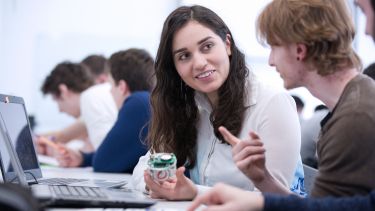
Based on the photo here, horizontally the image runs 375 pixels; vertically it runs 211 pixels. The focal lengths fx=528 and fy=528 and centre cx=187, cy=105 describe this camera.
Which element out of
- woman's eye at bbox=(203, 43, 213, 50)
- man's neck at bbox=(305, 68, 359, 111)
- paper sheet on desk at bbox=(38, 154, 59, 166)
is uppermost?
woman's eye at bbox=(203, 43, 213, 50)

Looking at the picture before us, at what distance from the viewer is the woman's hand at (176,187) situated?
1.49 m

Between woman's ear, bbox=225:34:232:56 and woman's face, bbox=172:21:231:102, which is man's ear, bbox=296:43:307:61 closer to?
woman's face, bbox=172:21:231:102

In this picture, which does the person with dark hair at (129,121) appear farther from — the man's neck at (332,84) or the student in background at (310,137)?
the man's neck at (332,84)

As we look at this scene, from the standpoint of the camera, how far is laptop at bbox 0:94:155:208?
1152mm

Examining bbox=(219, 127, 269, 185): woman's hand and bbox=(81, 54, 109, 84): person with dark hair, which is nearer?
bbox=(219, 127, 269, 185): woman's hand

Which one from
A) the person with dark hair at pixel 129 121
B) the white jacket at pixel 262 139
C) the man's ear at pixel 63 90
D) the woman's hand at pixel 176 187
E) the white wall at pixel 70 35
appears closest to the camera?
the woman's hand at pixel 176 187

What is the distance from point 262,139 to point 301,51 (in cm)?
55

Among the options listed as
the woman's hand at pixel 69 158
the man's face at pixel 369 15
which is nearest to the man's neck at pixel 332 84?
the man's face at pixel 369 15

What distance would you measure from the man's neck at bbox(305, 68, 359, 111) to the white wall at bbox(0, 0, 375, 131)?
414 cm

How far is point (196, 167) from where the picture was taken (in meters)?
1.87

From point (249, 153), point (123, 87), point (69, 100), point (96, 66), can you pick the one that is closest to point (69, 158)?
point (123, 87)

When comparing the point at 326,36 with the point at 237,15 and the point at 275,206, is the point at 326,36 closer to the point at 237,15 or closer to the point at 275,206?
the point at 275,206

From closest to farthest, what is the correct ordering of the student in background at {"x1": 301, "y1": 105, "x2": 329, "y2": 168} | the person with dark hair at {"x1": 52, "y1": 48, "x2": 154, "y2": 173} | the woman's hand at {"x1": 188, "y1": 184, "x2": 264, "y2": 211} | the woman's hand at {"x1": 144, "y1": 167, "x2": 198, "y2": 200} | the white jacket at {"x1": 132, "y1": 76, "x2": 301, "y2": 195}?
1. the woman's hand at {"x1": 188, "y1": 184, "x2": 264, "y2": 211}
2. the woman's hand at {"x1": 144, "y1": 167, "x2": 198, "y2": 200}
3. the white jacket at {"x1": 132, "y1": 76, "x2": 301, "y2": 195}
4. the person with dark hair at {"x1": 52, "y1": 48, "x2": 154, "y2": 173}
5. the student in background at {"x1": 301, "y1": 105, "x2": 329, "y2": 168}

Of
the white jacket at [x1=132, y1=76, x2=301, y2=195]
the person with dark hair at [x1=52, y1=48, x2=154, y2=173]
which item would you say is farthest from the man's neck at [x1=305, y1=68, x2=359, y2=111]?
the person with dark hair at [x1=52, y1=48, x2=154, y2=173]
